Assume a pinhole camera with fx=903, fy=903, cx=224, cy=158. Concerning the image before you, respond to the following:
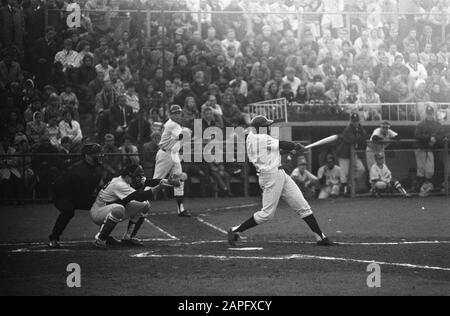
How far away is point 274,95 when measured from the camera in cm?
2202

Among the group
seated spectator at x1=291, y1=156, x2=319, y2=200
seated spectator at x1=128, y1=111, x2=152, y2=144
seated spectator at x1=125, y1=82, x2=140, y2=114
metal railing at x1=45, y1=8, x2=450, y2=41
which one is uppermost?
metal railing at x1=45, y1=8, x2=450, y2=41

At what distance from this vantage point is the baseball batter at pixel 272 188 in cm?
1287

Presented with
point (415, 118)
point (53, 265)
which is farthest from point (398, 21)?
point (53, 265)

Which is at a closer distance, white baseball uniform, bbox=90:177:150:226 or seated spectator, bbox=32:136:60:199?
white baseball uniform, bbox=90:177:150:226

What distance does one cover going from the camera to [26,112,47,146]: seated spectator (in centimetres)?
1969

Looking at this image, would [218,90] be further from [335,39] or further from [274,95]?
[335,39]

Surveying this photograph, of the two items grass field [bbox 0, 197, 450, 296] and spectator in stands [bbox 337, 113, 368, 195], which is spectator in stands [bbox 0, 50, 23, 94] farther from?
spectator in stands [bbox 337, 113, 368, 195]

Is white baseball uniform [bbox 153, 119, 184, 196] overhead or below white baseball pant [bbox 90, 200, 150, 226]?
overhead

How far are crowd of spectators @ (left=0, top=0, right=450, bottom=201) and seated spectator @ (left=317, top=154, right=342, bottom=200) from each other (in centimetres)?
176

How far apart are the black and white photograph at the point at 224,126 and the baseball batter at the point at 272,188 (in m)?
0.03

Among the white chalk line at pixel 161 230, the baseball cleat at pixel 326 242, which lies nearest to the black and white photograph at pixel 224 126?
the baseball cleat at pixel 326 242

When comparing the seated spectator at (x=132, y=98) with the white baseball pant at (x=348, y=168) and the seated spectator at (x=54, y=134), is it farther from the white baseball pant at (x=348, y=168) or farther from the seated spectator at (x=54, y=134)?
the white baseball pant at (x=348, y=168)

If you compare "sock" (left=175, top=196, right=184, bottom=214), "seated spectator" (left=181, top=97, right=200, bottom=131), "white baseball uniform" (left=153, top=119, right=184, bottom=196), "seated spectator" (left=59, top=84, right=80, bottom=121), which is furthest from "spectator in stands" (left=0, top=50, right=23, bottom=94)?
"sock" (left=175, top=196, right=184, bottom=214)

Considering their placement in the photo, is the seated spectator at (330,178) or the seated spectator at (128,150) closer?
the seated spectator at (128,150)
